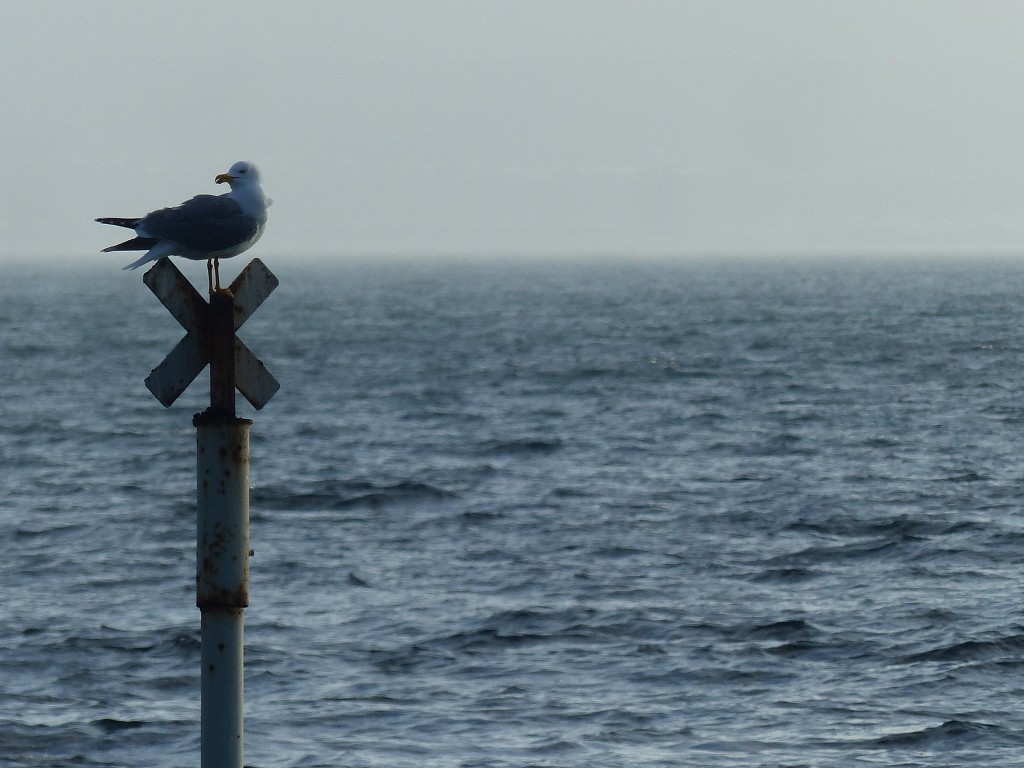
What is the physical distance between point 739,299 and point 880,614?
125 metres

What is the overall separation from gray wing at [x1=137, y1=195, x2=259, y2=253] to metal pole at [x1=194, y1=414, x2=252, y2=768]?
1.32 meters

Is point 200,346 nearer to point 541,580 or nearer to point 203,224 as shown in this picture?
point 203,224

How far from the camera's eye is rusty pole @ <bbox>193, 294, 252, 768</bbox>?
693 cm

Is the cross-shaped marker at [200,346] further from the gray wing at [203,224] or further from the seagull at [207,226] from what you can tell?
the gray wing at [203,224]

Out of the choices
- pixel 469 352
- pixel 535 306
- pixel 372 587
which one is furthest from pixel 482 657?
pixel 535 306

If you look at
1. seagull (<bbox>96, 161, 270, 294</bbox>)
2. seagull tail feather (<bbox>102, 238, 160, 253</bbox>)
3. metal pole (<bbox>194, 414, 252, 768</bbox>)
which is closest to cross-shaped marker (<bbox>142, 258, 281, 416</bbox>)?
metal pole (<bbox>194, 414, 252, 768</bbox>)

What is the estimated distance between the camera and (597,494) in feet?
88.5

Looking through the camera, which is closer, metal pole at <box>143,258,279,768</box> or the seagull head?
metal pole at <box>143,258,279,768</box>

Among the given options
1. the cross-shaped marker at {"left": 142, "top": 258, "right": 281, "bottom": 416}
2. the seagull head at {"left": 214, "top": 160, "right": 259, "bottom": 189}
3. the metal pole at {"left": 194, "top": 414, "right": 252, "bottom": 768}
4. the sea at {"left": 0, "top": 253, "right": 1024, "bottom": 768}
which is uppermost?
the seagull head at {"left": 214, "top": 160, "right": 259, "bottom": 189}

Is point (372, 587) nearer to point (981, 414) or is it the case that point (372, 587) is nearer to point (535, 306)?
point (981, 414)

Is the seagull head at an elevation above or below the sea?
above

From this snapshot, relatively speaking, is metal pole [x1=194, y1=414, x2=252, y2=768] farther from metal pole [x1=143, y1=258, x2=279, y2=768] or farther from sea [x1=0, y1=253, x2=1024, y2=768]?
sea [x1=0, y1=253, x2=1024, y2=768]

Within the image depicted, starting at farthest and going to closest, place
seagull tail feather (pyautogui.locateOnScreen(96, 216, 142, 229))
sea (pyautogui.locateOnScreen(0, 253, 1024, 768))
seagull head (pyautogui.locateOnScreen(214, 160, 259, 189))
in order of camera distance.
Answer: sea (pyautogui.locateOnScreen(0, 253, 1024, 768))
seagull head (pyautogui.locateOnScreen(214, 160, 259, 189))
seagull tail feather (pyautogui.locateOnScreen(96, 216, 142, 229))

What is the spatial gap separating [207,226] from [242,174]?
0.72 meters
